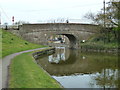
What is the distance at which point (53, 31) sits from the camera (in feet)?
146

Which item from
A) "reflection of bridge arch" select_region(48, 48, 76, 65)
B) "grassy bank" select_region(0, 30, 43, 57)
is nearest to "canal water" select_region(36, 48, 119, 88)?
"reflection of bridge arch" select_region(48, 48, 76, 65)

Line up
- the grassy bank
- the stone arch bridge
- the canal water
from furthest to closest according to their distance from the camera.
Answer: the stone arch bridge < the grassy bank < the canal water

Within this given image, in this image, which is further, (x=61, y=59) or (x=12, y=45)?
(x=12, y=45)

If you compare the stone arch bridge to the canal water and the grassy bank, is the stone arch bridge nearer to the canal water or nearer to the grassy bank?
the grassy bank

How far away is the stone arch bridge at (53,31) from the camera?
4297cm

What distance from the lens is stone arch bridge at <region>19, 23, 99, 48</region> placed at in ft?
141

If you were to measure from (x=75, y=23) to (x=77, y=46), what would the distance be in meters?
5.76

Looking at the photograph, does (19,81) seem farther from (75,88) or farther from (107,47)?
(107,47)

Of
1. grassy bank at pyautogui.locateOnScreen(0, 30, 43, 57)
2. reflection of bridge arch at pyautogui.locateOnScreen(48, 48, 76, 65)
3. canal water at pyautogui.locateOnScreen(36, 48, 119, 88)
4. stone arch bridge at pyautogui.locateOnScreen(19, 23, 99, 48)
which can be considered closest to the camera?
canal water at pyautogui.locateOnScreen(36, 48, 119, 88)

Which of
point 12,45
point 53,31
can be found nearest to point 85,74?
point 12,45

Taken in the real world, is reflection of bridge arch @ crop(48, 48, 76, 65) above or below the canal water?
below

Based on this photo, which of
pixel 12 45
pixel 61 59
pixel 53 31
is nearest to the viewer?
pixel 61 59

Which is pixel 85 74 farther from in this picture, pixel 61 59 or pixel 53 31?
pixel 53 31

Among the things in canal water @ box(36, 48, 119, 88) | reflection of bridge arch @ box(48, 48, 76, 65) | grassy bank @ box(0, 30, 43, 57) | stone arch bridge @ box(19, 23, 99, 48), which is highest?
stone arch bridge @ box(19, 23, 99, 48)
